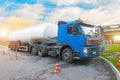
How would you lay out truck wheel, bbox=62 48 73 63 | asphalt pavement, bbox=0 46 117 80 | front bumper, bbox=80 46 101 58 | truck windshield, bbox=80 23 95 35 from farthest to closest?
1. truck wheel, bbox=62 48 73 63
2. truck windshield, bbox=80 23 95 35
3. front bumper, bbox=80 46 101 58
4. asphalt pavement, bbox=0 46 117 80

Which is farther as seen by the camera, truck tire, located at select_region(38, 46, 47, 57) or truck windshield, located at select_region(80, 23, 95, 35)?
truck tire, located at select_region(38, 46, 47, 57)

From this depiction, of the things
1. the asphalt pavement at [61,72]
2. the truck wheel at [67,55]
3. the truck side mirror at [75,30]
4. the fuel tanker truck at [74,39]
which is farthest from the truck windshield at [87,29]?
the asphalt pavement at [61,72]

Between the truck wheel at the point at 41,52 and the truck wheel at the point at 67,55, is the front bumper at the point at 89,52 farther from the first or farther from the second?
the truck wheel at the point at 41,52

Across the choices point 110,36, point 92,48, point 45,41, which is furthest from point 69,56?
point 110,36

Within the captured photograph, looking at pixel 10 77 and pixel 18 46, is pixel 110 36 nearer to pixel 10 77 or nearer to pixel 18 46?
pixel 18 46

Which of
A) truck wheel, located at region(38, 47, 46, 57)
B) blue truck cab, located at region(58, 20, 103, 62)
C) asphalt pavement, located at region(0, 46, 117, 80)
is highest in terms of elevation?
blue truck cab, located at region(58, 20, 103, 62)

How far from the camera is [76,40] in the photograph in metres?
8.74

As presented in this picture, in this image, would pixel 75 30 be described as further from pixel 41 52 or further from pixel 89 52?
pixel 41 52

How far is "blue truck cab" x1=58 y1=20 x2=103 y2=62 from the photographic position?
335 inches

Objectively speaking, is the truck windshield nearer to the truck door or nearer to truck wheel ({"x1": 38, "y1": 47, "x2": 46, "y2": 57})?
the truck door

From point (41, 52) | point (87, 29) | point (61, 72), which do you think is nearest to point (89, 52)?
point (87, 29)

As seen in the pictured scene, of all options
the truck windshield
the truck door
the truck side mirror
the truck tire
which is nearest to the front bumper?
the truck door

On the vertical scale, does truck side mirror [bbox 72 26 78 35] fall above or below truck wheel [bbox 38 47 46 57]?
above

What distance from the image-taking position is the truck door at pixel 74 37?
8594 mm
